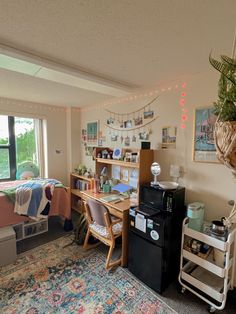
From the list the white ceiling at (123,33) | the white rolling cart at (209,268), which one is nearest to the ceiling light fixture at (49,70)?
the white ceiling at (123,33)

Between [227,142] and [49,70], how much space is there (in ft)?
5.44

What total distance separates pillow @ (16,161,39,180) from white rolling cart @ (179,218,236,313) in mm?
2734

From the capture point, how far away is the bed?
233 cm

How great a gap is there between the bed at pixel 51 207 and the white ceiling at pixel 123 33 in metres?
1.60

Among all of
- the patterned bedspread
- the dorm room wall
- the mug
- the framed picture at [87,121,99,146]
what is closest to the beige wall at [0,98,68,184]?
the framed picture at [87,121,99,146]

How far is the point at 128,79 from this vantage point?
204 cm

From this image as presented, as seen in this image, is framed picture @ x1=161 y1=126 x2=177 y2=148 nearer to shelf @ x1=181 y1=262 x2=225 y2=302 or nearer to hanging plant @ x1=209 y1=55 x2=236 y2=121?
shelf @ x1=181 y1=262 x2=225 y2=302

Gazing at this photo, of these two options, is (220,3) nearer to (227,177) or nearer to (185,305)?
(227,177)

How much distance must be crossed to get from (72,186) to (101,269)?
1819 mm

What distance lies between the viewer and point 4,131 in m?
3.19

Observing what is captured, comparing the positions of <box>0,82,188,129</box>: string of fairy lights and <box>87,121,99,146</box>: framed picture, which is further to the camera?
<box>87,121,99,146</box>: framed picture

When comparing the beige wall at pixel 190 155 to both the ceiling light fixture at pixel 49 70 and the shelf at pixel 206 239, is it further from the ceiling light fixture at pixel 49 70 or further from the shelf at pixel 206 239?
the ceiling light fixture at pixel 49 70

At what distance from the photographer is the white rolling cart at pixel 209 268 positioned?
1.48 m

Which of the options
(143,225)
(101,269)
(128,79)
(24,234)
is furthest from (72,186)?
(128,79)
